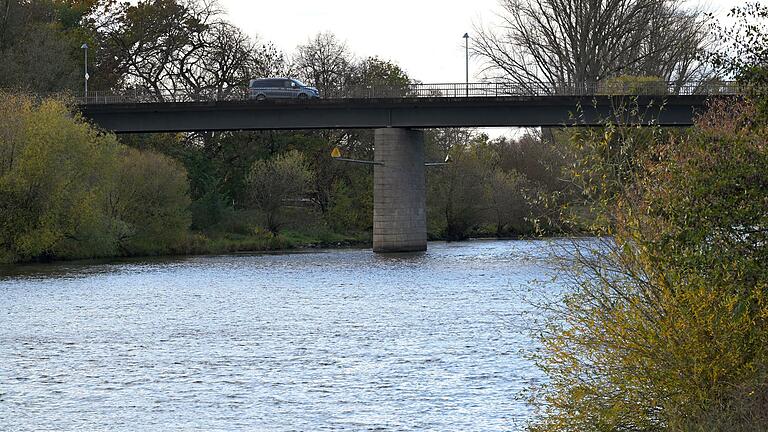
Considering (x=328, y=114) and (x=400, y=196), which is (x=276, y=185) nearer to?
(x=400, y=196)

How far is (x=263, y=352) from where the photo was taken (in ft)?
93.5

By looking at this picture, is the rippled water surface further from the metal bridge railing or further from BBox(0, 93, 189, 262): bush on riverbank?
the metal bridge railing

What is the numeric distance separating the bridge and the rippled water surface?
50.6 ft

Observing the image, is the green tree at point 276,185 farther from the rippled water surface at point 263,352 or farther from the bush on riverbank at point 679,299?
the bush on riverbank at point 679,299

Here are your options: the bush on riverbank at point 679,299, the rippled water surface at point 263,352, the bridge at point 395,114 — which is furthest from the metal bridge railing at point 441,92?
the bush on riverbank at point 679,299

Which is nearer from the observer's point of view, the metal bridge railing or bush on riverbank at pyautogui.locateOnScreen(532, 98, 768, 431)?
bush on riverbank at pyautogui.locateOnScreen(532, 98, 768, 431)

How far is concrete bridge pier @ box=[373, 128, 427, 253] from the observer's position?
70812 millimetres

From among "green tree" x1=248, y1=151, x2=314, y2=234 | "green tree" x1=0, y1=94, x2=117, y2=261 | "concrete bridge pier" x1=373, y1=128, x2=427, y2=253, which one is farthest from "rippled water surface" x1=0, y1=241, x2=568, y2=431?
"green tree" x1=248, y1=151, x2=314, y2=234

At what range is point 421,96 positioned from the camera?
220 feet

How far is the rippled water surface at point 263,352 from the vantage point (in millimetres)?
20594

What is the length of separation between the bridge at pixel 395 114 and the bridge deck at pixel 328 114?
0.06m

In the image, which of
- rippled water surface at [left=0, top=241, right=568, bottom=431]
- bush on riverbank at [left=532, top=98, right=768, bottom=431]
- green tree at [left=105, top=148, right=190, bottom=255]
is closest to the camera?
bush on riverbank at [left=532, top=98, right=768, bottom=431]

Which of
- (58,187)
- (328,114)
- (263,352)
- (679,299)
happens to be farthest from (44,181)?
(679,299)

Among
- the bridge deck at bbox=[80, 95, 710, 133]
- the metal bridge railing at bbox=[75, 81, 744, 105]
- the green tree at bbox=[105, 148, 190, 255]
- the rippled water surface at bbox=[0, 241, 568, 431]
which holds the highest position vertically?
the metal bridge railing at bbox=[75, 81, 744, 105]
